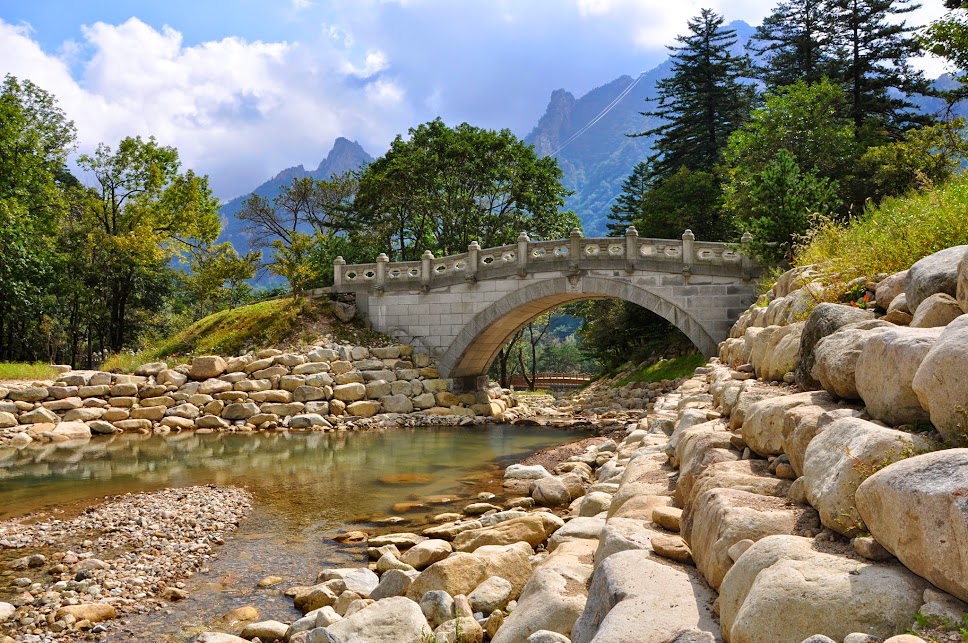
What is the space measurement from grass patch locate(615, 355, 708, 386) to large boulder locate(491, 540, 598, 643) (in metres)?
16.2

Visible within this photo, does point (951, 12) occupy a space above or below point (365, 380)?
above

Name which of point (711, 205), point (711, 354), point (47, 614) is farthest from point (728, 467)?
point (711, 205)

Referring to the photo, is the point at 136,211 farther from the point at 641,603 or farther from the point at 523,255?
the point at 641,603

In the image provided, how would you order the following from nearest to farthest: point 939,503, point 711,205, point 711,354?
point 939,503 → point 711,354 → point 711,205

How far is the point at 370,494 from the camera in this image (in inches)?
410

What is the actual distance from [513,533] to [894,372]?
4.00 metres

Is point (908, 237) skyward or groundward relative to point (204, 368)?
skyward

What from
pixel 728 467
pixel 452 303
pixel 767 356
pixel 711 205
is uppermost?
pixel 711 205

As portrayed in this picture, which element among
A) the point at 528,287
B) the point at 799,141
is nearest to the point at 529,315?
the point at 528,287

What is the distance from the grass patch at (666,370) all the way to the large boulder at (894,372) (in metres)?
16.5

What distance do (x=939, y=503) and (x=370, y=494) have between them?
899 centimetres

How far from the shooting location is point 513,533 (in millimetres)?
6477

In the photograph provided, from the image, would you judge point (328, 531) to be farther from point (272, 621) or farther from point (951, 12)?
point (951, 12)

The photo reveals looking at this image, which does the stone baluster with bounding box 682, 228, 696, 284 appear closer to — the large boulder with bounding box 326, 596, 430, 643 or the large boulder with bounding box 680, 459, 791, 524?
the large boulder with bounding box 680, 459, 791, 524
